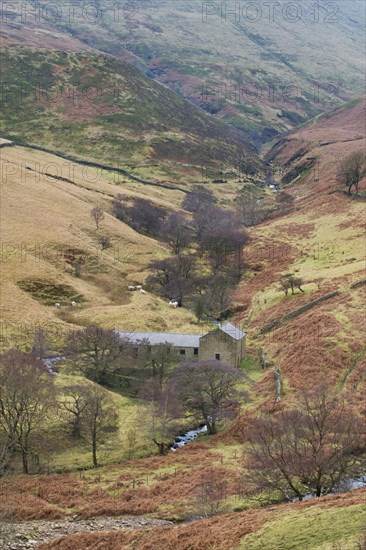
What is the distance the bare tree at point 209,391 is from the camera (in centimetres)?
6012

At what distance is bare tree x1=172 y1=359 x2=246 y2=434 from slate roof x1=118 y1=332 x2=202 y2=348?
10581 mm

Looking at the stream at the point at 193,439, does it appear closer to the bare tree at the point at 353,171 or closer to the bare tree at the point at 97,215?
the bare tree at the point at 97,215

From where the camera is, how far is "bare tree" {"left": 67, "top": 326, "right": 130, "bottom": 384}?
2721 inches

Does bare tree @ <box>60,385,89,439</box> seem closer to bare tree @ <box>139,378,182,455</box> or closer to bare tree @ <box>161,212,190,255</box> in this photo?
bare tree @ <box>139,378,182,455</box>

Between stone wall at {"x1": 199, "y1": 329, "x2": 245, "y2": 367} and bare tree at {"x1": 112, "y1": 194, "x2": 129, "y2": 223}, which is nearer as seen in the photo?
stone wall at {"x1": 199, "y1": 329, "x2": 245, "y2": 367}

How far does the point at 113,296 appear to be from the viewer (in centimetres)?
9612

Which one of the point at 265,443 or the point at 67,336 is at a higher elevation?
the point at 265,443

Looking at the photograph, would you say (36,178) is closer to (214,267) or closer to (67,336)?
(214,267)

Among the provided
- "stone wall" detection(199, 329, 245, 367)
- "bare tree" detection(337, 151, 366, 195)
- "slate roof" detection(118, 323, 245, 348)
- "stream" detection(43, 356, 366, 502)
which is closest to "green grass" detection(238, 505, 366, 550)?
"stream" detection(43, 356, 366, 502)

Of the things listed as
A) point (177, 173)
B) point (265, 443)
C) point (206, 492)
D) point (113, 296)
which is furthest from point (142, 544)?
point (177, 173)

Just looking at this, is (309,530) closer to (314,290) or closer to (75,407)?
(75,407)

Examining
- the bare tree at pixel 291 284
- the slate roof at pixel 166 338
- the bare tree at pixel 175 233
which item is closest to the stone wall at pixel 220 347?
the slate roof at pixel 166 338

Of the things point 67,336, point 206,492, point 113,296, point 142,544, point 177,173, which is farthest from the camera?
point 177,173

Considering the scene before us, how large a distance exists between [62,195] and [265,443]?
9784cm
